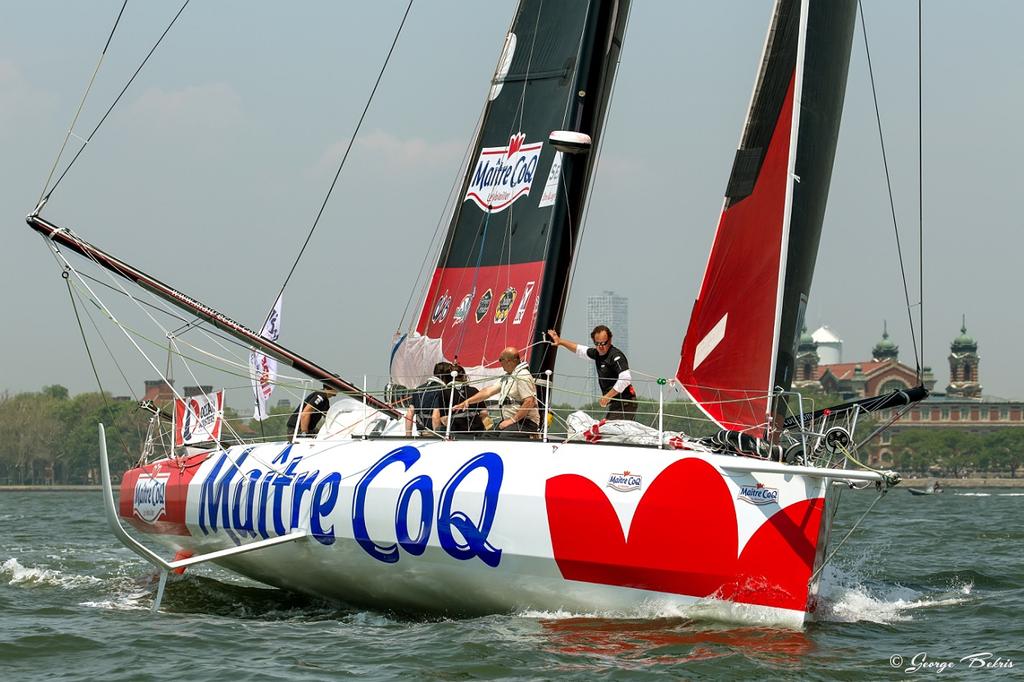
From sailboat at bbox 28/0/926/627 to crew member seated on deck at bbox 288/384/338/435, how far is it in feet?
0.94

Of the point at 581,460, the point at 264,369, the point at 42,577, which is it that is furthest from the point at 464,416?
the point at 42,577

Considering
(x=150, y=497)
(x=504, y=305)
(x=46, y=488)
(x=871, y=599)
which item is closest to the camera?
(x=871, y=599)

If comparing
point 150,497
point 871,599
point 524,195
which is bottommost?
point 871,599

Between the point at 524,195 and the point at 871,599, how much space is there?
14.3 feet

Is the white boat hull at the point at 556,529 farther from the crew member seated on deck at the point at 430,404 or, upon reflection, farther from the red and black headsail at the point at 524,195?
the red and black headsail at the point at 524,195

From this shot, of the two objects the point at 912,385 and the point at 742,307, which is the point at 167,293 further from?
the point at 912,385

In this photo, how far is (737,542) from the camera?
7.67m

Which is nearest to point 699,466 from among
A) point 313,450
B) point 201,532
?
point 313,450

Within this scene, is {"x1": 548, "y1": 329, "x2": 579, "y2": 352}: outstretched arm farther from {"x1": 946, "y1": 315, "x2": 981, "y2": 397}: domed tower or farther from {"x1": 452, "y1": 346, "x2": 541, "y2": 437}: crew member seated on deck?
{"x1": 946, "y1": 315, "x2": 981, "y2": 397}: domed tower

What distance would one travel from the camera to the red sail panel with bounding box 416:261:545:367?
11.0m

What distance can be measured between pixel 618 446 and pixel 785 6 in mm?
3361

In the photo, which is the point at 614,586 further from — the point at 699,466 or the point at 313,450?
the point at 313,450

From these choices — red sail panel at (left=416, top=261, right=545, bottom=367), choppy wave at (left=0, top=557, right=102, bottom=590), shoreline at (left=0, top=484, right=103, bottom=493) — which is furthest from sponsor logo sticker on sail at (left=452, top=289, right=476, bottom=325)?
shoreline at (left=0, top=484, right=103, bottom=493)

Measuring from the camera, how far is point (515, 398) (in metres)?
9.39
